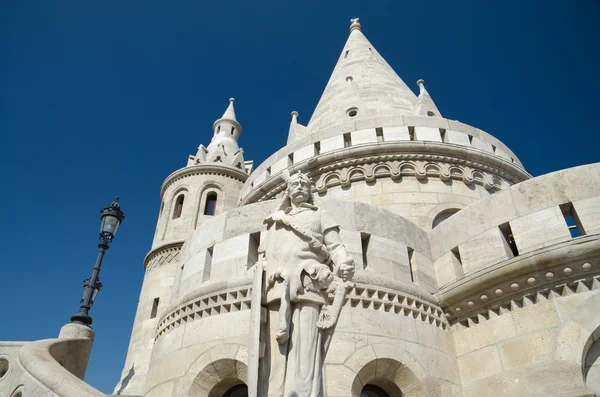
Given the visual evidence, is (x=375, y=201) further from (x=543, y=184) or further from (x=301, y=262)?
(x=301, y=262)

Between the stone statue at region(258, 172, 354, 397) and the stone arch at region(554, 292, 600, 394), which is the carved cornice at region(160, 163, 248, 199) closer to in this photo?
the stone arch at region(554, 292, 600, 394)

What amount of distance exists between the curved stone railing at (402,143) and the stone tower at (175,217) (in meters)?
3.55

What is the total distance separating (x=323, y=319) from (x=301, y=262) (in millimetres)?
540

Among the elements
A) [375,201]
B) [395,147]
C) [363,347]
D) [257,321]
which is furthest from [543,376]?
[395,147]

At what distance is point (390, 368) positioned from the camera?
6.86 meters

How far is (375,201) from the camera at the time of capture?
1123 cm

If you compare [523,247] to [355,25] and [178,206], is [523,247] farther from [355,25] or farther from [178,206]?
[355,25]

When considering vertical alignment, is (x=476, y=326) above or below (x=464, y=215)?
below

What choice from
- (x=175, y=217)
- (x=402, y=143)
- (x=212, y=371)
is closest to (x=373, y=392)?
(x=212, y=371)

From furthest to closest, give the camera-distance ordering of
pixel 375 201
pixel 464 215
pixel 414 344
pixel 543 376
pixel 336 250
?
pixel 375 201
pixel 464 215
pixel 414 344
pixel 543 376
pixel 336 250

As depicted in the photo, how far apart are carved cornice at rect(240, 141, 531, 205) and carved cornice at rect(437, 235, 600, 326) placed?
4.48 metres

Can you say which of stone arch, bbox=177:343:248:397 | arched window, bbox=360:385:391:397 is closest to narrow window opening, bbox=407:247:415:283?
arched window, bbox=360:385:391:397

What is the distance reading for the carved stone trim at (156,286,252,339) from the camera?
732 centimetres

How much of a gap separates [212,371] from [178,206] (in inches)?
483
